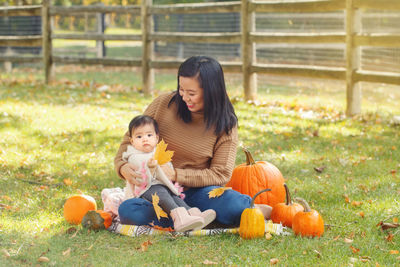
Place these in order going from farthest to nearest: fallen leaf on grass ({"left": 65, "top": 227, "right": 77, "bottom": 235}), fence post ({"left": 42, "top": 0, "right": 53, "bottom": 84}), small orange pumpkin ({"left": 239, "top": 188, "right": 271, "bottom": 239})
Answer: fence post ({"left": 42, "top": 0, "right": 53, "bottom": 84}) < fallen leaf on grass ({"left": 65, "top": 227, "right": 77, "bottom": 235}) < small orange pumpkin ({"left": 239, "top": 188, "right": 271, "bottom": 239})

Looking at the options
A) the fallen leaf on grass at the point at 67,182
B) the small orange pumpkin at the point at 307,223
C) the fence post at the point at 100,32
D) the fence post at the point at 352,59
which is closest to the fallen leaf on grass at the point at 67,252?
the small orange pumpkin at the point at 307,223

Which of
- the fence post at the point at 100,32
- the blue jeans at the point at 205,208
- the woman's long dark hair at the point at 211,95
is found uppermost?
the fence post at the point at 100,32

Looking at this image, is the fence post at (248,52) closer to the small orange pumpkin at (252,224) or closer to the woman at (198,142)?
the woman at (198,142)

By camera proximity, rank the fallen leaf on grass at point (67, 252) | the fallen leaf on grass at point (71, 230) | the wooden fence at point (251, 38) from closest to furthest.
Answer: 1. the fallen leaf on grass at point (67, 252)
2. the fallen leaf on grass at point (71, 230)
3. the wooden fence at point (251, 38)

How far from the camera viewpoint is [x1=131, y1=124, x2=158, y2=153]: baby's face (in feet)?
11.9

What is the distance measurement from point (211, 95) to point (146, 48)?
22.0 feet

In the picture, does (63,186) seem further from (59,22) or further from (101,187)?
(59,22)

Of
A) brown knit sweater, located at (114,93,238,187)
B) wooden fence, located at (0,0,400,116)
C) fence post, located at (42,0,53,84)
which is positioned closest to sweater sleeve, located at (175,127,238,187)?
brown knit sweater, located at (114,93,238,187)

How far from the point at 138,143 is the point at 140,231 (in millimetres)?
547

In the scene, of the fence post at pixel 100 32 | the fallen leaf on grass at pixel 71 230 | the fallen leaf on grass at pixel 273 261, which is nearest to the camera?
the fallen leaf on grass at pixel 273 261

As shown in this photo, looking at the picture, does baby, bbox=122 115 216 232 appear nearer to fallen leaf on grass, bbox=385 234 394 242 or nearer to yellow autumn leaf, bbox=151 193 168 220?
yellow autumn leaf, bbox=151 193 168 220

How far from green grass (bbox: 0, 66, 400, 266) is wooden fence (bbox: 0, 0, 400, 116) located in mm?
489

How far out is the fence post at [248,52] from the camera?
895 centimetres

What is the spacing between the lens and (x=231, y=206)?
358 cm
